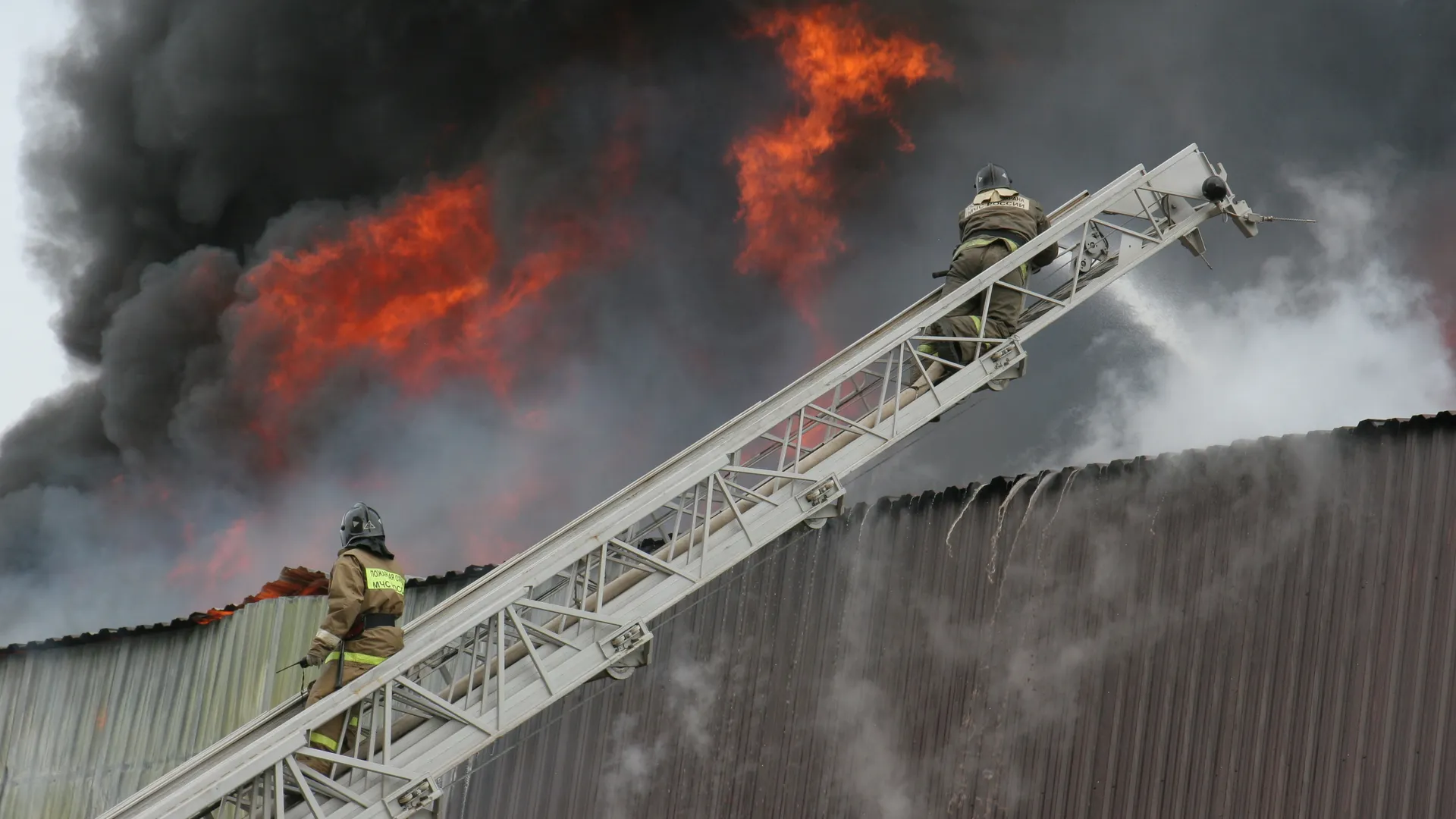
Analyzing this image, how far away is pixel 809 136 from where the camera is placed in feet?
70.9

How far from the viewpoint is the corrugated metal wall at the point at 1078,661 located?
8.66 meters

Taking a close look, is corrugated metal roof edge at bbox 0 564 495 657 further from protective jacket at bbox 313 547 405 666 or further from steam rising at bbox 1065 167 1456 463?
steam rising at bbox 1065 167 1456 463

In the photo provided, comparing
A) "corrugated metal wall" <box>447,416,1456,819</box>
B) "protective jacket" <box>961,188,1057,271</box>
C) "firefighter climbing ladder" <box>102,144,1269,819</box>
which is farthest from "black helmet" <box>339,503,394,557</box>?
"protective jacket" <box>961,188,1057,271</box>

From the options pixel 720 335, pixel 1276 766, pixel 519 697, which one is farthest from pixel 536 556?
pixel 720 335

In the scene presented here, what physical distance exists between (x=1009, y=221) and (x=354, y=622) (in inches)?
191

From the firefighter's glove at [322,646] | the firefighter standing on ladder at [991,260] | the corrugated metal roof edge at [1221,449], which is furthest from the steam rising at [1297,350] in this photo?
the firefighter's glove at [322,646]

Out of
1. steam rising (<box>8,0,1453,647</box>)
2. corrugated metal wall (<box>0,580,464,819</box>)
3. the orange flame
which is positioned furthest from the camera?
the orange flame

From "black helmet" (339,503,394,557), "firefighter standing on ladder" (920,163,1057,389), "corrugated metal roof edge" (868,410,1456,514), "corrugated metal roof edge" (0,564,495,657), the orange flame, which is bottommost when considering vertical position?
"black helmet" (339,503,394,557)

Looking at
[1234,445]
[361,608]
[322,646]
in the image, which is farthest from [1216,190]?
[322,646]

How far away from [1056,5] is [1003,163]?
224 centimetres

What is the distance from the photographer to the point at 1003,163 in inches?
779

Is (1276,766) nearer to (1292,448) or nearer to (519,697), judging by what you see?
(1292,448)

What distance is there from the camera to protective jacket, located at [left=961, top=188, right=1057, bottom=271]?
958 cm

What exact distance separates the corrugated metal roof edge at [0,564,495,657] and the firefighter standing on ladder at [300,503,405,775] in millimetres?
4724
